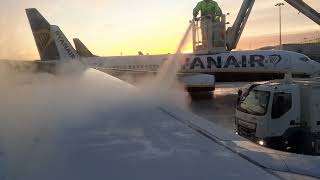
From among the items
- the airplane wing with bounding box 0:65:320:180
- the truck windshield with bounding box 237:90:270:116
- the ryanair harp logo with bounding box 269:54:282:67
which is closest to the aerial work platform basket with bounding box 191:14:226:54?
the ryanair harp logo with bounding box 269:54:282:67

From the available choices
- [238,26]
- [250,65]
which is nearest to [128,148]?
[250,65]

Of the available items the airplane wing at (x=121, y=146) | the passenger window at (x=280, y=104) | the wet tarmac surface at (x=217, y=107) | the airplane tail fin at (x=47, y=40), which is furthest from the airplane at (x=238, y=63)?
Result: the airplane wing at (x=121, y=146)

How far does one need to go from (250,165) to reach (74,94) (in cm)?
316

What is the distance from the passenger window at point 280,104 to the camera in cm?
1318

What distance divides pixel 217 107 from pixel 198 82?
424cm

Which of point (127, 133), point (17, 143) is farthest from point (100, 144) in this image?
point (17, 143)

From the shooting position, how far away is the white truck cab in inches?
507

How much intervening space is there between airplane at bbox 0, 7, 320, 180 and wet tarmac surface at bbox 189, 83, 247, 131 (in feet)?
47.5

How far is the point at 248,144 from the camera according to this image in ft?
15.9

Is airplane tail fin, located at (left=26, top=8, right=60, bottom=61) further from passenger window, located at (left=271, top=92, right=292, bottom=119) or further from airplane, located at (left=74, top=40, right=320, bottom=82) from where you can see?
passenger window, located at (left=271, top=92, right=292, bottom=119)

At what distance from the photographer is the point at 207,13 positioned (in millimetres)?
40625

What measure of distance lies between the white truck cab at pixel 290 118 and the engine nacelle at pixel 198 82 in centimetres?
2014

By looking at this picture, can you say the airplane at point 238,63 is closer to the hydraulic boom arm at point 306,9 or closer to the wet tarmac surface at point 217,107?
the hydraulic boom arm at point 306,9

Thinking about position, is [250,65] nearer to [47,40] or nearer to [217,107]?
[217,107]
